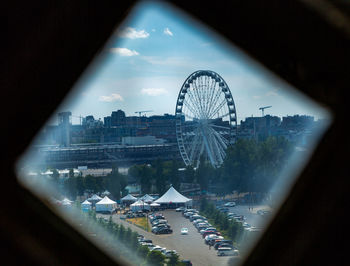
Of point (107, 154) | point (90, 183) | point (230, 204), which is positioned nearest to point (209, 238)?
point (230, 204)

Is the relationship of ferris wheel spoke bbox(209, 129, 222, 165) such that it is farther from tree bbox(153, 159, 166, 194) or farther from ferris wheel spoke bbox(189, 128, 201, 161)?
tree bbox(153, 159, 166, 194)

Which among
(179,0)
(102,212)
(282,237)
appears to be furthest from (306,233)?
(102,212)

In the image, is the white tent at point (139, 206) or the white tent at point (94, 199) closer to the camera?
the white tent at point (94, 199)

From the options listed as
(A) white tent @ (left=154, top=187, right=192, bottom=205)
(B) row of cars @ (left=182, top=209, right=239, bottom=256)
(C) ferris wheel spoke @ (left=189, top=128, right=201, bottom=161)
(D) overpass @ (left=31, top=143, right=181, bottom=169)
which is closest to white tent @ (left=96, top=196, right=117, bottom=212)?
(A) white tent @ (left=154, top=187, right=192, bottom=205)

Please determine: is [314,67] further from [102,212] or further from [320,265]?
[102,212]

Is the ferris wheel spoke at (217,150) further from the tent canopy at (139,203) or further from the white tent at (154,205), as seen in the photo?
the tent canopy at (139,203)

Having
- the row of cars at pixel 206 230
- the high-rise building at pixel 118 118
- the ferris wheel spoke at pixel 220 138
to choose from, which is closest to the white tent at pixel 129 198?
the row of cars at pixel 206 230
